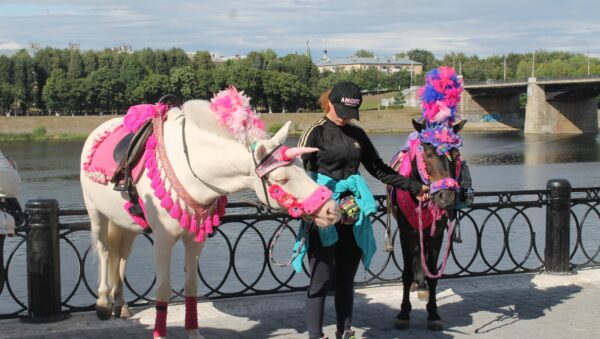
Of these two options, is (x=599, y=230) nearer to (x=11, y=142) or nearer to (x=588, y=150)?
(x=588, y=150)

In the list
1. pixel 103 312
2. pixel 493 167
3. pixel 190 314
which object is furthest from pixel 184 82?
pixel 190 314

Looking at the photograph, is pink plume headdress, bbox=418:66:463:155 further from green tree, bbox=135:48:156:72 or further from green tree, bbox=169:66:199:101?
green tree, bbox=135:48:156:72

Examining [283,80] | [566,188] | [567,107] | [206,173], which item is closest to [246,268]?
[566,188]

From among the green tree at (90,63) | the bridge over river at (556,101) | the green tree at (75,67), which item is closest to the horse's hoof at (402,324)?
the bridge over river at (556,101)

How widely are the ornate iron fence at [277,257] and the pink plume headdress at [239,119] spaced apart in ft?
7.36

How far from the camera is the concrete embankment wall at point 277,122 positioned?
7350 centimetres

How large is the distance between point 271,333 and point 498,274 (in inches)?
130

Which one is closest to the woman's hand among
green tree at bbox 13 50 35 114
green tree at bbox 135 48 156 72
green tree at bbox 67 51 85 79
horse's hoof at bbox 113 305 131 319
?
horse's hoof at bbox 113 305 131 319

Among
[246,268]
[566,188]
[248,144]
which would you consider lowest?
[246,268]

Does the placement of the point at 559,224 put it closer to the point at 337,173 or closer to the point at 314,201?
the point at 337,173

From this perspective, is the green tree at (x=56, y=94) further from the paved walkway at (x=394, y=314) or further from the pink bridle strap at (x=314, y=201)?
the pink bridle strap at (x=314, y=201)

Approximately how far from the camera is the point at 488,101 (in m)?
92.8

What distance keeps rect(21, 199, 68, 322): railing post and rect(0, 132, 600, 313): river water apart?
1.93 feet

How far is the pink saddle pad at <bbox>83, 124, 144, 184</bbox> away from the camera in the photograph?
571 centimetres
